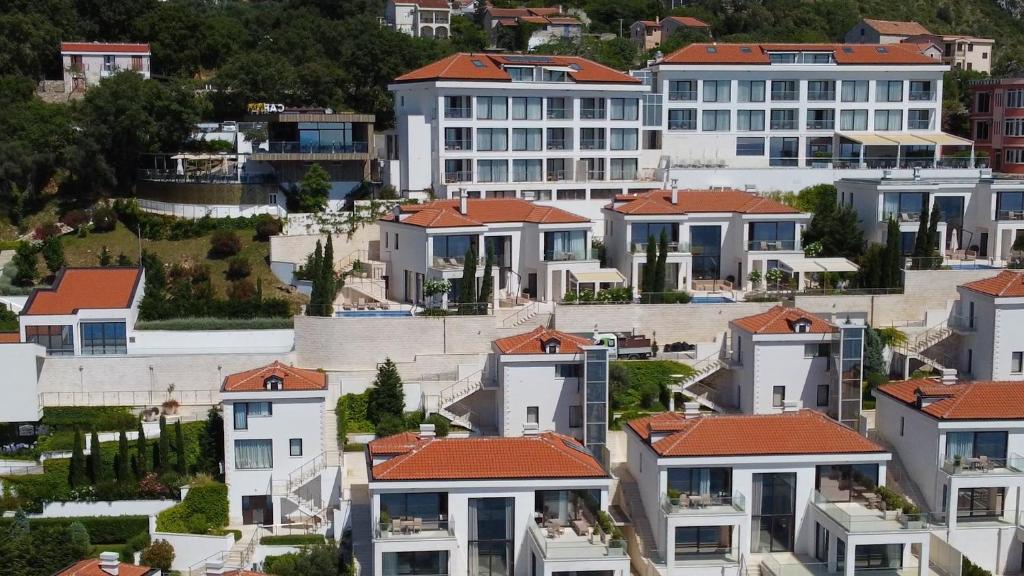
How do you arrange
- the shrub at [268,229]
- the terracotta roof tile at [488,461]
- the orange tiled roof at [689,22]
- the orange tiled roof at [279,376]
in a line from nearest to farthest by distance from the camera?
the terracotta roof tile at [488,461]
the orange tiled roof at [279,376]
the shrub at [268,229]
the orange tiled roof at [689,22]

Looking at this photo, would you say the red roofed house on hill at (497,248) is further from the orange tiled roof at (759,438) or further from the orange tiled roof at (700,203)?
the orange tiled roof at (759,438)

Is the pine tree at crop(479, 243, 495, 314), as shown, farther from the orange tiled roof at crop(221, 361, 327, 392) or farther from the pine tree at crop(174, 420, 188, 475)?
the pine tree at crop(174, 420, 188, 475)

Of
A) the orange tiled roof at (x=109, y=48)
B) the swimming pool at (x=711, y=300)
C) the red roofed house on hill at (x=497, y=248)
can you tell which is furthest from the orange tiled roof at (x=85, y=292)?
the orange tiled roof at (x=109, y=48)

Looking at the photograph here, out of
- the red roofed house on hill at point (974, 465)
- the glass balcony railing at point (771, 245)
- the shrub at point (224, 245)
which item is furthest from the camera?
the shrub at point (224, 245)

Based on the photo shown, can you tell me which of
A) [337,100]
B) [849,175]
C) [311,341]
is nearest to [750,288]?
[849,175]

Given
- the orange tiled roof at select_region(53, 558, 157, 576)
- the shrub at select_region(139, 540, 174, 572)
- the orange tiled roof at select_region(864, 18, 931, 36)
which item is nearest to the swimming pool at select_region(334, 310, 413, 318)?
the shrub at select_region(139, 540, 174, 572)

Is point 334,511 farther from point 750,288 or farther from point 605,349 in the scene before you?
point 750,288

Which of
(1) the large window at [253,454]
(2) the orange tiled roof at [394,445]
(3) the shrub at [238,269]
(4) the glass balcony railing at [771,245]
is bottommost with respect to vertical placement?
(1) the large window at [253,454]
